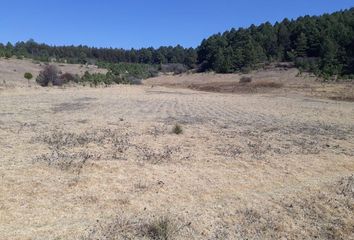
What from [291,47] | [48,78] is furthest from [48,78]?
[291,47]

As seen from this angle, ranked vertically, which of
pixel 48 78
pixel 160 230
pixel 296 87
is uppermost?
pixel 160 230

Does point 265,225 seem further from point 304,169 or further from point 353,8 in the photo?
point 353,8

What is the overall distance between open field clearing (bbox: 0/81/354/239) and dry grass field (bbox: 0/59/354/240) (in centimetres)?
2

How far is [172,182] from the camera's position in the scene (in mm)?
10562

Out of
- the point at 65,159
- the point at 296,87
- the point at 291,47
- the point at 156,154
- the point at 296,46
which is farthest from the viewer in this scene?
the point at 291,47

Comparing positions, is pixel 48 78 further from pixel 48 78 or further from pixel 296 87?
pixel 296 87

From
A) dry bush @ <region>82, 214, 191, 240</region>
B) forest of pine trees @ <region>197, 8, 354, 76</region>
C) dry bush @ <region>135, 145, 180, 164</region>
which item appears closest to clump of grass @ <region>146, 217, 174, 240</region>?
dry bush @ <region>82, 214, 191, 240</region>

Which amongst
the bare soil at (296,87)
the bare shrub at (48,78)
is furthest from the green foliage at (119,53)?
the bare shrub at (48,78)

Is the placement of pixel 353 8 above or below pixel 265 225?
above

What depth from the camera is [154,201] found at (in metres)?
9.17

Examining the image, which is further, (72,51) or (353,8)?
(72,51)

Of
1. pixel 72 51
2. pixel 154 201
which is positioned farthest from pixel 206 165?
pixel 72 51

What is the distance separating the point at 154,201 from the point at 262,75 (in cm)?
6694

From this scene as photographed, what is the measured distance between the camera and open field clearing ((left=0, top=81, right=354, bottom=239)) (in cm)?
789
